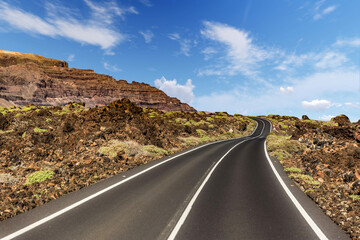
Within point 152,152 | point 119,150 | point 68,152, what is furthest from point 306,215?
point 68,152

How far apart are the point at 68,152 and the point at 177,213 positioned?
9.93 metres

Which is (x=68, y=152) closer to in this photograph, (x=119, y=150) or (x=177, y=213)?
(x=119, y=150)

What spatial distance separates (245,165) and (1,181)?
41.1 ft

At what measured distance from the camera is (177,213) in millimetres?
5797

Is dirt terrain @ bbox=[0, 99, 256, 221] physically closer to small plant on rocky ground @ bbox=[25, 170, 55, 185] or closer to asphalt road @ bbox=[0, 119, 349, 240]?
small plant on rocky ground @ bbox=[25, 170, 55, 185]

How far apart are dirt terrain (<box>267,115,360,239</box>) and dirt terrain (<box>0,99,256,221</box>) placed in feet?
28.6

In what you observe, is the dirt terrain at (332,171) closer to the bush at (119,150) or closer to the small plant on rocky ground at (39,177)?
the bush at (119,150)

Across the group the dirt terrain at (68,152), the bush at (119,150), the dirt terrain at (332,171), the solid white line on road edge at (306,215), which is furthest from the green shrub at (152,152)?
the solid white line on road edge at (306,215)

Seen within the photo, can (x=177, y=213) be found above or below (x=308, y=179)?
below

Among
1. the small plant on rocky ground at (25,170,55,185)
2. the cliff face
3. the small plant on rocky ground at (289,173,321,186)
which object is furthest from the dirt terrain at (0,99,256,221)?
the cliff face

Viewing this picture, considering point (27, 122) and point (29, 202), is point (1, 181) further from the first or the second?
point (27, 122)

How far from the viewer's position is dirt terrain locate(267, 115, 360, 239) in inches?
243

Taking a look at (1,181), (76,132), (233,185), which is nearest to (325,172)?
(233,185)

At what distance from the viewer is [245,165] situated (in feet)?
42.3
